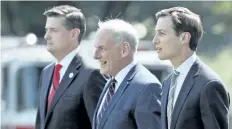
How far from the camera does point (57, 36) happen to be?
7.82 meters

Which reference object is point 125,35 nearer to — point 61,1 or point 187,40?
point 187,40

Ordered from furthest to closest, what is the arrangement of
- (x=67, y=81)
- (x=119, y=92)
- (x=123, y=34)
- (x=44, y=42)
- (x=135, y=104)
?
1. (x=44, y=42)
2. (x=67, y=81)
3. (x=123, y=34)
4. (x=119, y=92)
5. (x=135, y=104)

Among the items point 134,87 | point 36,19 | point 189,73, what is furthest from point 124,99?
point 36,19

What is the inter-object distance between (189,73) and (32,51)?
8.42 metres

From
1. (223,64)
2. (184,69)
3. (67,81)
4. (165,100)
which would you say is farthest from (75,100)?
(223,64)

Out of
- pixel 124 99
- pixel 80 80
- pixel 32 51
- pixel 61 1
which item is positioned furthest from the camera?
pixel 61 1

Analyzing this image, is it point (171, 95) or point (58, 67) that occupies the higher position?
point (171, 95)

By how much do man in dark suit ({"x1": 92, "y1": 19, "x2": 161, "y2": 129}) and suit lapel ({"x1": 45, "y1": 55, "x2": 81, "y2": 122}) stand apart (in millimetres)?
541

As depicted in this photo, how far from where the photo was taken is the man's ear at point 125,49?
7.15 metres

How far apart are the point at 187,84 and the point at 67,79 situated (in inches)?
58.2

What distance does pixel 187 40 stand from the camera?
6664 millimetres

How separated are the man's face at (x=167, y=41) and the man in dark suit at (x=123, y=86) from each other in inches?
13.5

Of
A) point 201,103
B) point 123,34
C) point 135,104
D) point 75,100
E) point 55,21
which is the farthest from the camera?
point 55,21

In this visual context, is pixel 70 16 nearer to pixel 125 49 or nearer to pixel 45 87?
pixel 45 87
